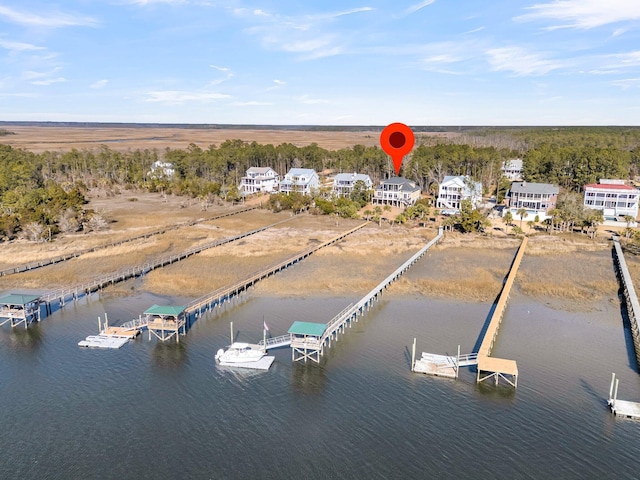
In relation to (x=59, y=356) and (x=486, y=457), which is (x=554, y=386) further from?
(x=59, y=356)

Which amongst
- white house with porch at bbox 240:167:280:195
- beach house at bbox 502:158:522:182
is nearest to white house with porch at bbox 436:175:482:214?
beach house at bbox 502:158:522:182

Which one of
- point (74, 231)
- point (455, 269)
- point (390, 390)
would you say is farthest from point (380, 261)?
point (74, 231)

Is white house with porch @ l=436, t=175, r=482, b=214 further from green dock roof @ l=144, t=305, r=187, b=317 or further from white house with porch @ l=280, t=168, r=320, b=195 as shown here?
green dock roof @ l=144, t=305, r=187, b=317

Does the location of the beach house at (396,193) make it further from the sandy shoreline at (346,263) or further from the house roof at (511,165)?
the house roof at (511,165)

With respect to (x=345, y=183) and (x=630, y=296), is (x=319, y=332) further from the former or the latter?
(x=345, y=183)

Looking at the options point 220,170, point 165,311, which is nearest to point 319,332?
point 165,311

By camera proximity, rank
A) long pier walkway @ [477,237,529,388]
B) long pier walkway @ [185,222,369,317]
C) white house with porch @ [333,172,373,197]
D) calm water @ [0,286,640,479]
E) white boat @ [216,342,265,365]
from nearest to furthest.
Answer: calm water @ [0,286,640,479] → long pier walkway @ [477,237,529,388] → white boat @ [216,342,265,365] → long pier walkway @ [185,222,369,317] → white house with porch @ [333,172,373,197]

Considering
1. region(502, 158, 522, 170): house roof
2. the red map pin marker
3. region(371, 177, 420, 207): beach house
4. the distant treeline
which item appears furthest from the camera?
region(502, 158, 522, 170): house roof
